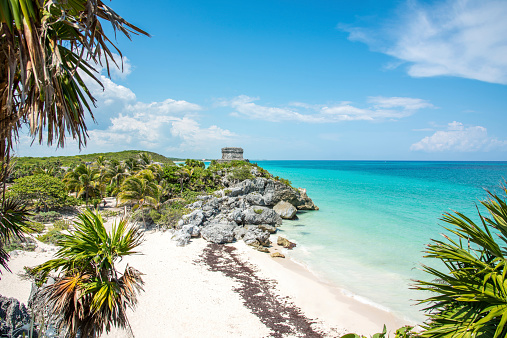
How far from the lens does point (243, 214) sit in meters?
21.4

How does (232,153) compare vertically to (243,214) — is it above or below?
above

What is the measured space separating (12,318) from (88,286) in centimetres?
408

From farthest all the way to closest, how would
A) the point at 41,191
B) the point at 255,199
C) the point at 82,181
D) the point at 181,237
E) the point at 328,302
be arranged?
the point at 255,199 < the point at 82,181 < the point at 41,191 < the point at 181,237 < the point at 328,302

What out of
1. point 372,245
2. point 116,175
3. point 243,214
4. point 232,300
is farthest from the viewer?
point 116,175

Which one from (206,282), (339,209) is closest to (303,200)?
(339,209)

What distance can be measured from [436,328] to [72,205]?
91.7 feet

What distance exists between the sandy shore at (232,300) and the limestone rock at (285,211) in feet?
36.0

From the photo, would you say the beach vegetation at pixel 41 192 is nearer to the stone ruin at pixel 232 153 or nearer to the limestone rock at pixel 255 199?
the limestone rock at pixel 255 199

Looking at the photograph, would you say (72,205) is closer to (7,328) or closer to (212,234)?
(212,234)

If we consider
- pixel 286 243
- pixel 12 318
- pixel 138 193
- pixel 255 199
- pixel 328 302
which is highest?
pixel 138 193

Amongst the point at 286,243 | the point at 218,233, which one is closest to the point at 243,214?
the point at 218,233

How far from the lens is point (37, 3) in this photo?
2672 millimetres

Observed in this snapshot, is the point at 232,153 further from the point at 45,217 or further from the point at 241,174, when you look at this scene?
the point at 45,217

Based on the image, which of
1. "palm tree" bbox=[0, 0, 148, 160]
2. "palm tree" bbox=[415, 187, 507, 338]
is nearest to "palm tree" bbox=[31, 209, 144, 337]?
"palm tree" bbox=[0, 0, 148, 160]
